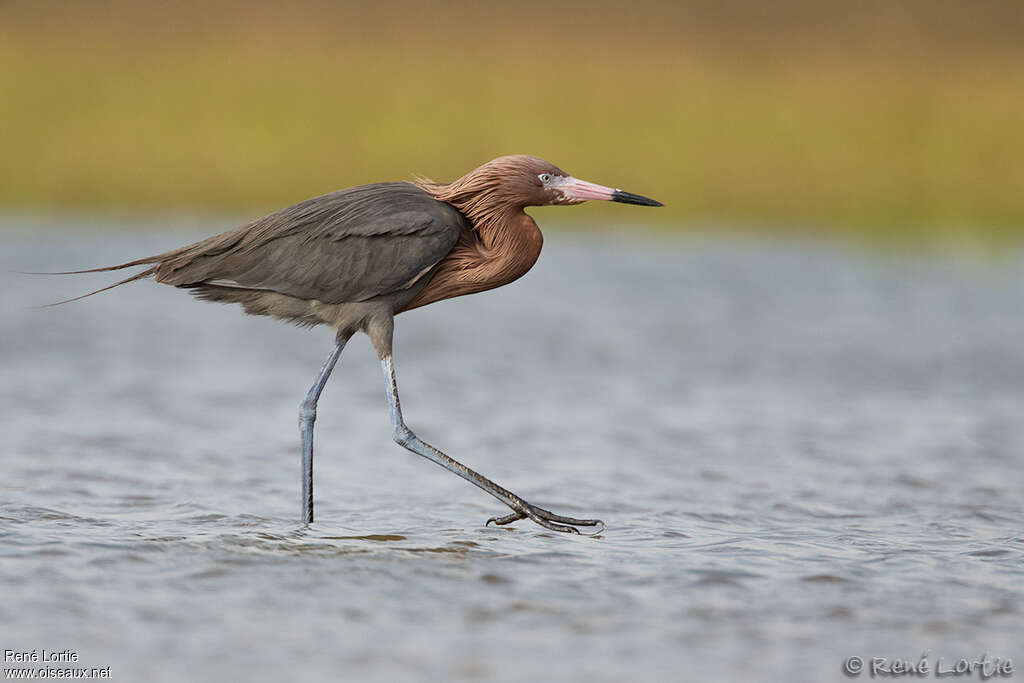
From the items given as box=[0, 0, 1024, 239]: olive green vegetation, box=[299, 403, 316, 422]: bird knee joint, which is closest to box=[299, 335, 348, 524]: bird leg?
box=[299, 403, 316, 422]: bird knee joint

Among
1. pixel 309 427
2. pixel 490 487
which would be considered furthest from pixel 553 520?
pixel 309 427

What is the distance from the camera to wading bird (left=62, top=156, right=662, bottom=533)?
239 inches

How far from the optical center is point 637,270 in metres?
14.6

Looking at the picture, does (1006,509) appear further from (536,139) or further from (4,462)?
(536,139)

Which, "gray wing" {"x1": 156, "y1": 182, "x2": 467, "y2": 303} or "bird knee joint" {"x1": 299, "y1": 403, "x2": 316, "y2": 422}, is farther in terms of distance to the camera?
"bird knee joint" {"x1": 299, "y1": 403, "x2": 316, "y2": 422}

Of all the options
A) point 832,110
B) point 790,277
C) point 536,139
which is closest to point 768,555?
point 790,277

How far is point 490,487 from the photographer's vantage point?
619 centimetres

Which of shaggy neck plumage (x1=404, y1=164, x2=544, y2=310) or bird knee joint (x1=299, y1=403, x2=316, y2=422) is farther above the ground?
shaggy neck plumage (x1=404, y1=164, x2=544, y2=310)

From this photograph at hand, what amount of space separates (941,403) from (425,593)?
17.5 feet
